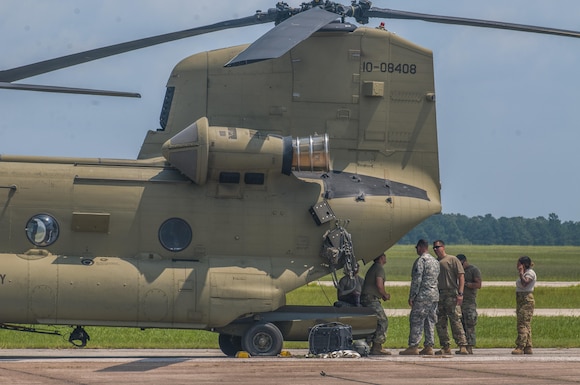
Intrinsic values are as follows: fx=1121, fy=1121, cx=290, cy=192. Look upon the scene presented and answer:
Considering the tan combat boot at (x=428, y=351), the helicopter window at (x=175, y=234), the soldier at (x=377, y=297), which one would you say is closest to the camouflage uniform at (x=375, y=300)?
the soldier at (x=377, y=297)

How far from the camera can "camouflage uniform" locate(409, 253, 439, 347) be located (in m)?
18.3

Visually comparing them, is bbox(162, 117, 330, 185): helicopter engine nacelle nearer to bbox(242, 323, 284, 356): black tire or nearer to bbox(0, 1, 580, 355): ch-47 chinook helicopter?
bbox(0, 1, 580, 355): ch-47 chinook helicopter

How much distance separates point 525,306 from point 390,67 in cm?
471

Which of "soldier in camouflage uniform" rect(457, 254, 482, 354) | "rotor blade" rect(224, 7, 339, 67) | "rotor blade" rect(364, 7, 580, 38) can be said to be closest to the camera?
"rotor blade" rect(224, 7, 339, 67)

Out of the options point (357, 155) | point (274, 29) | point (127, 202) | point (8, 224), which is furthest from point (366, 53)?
→ point (8, 224)

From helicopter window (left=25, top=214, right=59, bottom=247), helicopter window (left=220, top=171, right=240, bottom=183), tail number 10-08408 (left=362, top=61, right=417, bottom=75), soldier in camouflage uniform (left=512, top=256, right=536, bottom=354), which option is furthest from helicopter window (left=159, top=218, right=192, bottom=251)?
soldier in camouflage uniform (left=512, top=256, right=536, bottom=354)

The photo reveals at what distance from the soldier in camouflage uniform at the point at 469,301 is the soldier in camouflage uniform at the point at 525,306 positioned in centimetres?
92

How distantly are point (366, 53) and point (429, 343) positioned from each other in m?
4.95

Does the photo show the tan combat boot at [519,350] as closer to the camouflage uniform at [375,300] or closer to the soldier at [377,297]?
the soldier at [377,297]

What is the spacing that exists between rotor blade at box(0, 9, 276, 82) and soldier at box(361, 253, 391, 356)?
4.52 meters

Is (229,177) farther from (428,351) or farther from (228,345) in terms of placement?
(428,351)

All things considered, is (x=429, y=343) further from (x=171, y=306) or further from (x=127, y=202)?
(x=127, y=202)

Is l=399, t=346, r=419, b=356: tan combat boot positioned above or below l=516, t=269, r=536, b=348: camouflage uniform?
below

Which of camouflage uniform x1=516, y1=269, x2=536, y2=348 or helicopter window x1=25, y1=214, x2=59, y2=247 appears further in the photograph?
camouflage uniform x1=516, y1=269, x2=536, y2=348
